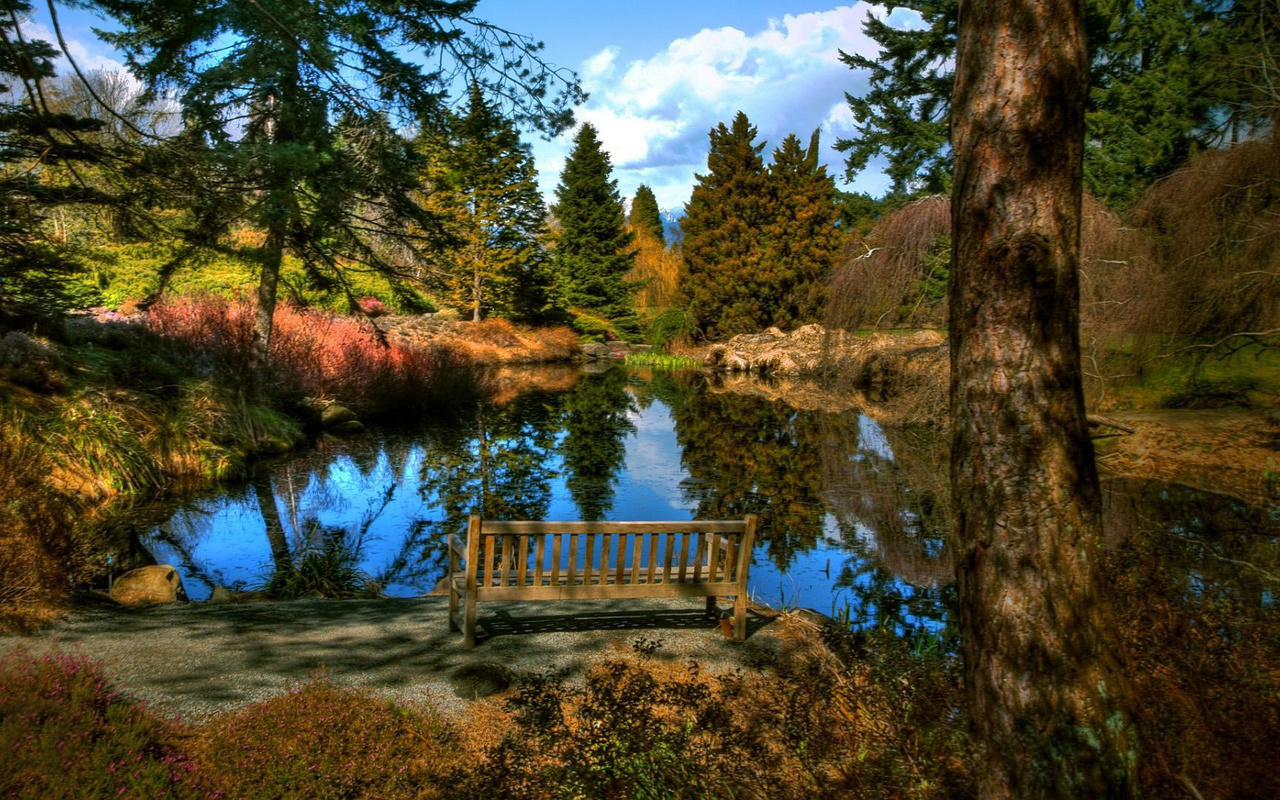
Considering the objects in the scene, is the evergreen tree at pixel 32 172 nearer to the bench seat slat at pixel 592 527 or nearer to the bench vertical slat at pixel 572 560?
the bench seat slat at pixel 592 527

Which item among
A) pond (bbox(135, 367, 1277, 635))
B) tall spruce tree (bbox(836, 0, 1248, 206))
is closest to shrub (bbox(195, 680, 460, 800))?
pond (bbox(135, 367, 1277, 635))

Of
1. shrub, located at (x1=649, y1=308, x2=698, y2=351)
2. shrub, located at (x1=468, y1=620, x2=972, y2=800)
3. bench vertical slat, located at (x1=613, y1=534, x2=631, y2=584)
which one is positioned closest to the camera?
shrub, located at (x1=468, y1=620, x2=972, y2=800)

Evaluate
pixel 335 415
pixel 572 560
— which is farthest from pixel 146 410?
pixel 572 560

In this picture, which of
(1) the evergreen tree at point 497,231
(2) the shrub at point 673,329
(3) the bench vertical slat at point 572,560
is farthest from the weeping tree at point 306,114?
(2) the shrub at point 673,329

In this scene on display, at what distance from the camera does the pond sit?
7199mm

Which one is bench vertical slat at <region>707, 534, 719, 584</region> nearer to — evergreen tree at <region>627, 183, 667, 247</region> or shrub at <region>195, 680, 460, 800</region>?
shrub at <region>195, 680, 460, 800</region>

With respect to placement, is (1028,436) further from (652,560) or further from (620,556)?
(652,560)

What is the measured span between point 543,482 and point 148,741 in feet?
27.5

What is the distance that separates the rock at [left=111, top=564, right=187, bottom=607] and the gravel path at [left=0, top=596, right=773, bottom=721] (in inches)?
11.9

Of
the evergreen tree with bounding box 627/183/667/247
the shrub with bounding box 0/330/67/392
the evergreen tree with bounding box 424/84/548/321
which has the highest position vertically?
the evergreen tree with bounding box 627/183/667/247

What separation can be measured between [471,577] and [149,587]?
3084mm

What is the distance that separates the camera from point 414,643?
4762 millimetres

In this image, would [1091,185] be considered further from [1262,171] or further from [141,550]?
[141,550]

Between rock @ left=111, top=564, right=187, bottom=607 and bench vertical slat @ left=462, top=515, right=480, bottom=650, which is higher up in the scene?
bench vertical slat @ left=462, top=515, right=480, bottom=650
